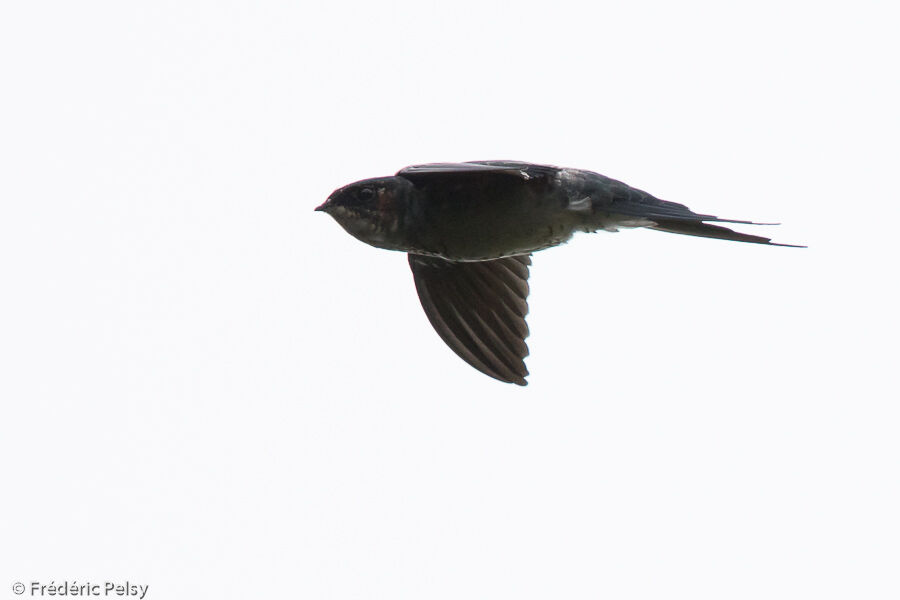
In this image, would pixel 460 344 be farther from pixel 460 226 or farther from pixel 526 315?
pixel 460 226

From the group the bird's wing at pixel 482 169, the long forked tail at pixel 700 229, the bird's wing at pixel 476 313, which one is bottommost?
the bird's wing at pixel 476 313

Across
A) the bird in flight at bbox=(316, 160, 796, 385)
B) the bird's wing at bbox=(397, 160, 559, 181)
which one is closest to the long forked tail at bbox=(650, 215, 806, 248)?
the bird in flight at bbox=(316, 160, 796, 385)

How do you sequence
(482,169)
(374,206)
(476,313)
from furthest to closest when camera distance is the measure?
(476,313), (374,206), (482,169)

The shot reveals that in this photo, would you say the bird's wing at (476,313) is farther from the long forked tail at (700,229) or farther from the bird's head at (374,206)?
the long forked tail at (700,229)

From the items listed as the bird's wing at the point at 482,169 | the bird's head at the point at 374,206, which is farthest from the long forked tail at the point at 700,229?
the bird's head at the point at 374,206

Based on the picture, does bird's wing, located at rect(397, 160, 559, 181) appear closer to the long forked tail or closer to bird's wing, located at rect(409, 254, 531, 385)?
the long forked tail

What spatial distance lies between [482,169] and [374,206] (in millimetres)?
565

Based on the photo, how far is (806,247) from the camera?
4570 millimetres

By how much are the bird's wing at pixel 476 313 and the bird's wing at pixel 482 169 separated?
0.79 meters

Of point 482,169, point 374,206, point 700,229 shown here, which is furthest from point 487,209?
point 700,229

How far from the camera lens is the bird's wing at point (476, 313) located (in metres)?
6.45

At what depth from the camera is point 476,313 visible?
6512 millimetres

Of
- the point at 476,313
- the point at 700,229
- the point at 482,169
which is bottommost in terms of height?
the point at 476,313

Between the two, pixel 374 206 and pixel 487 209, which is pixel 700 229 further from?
pixel 374 206
